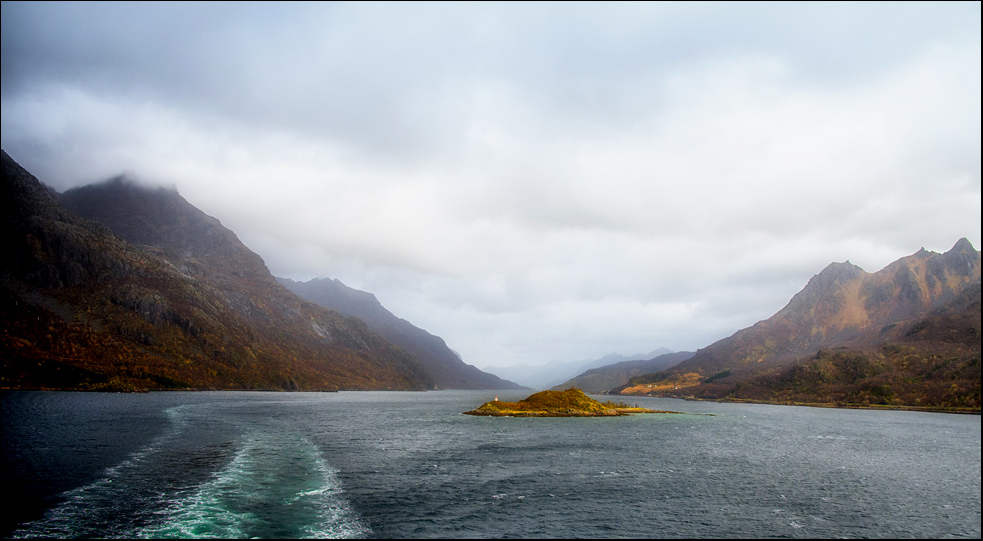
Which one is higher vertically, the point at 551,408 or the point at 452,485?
the point at 452,485

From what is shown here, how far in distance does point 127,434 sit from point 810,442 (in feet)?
417

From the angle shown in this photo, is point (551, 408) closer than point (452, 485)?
No

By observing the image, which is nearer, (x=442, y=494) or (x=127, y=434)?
(x=442, y=494)

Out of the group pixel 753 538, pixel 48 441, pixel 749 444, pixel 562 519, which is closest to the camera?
→ pixel 753 538

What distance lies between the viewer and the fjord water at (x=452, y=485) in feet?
117

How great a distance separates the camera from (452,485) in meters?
49.0

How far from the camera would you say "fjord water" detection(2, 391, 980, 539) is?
35.7 m

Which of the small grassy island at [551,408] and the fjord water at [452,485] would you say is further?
the small grassy island at [551,408]

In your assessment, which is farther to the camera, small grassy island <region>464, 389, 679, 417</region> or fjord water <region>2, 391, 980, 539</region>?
small grassy island <region>464, 389, 679, 417</region>

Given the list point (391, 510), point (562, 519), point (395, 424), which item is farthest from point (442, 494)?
point (395, 424)

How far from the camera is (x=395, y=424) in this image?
114m

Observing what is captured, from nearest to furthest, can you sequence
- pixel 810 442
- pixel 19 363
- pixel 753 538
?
pixel 753 538 < pixel 810 442 < pixel 19 363

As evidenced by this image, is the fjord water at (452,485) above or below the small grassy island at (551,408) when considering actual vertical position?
above

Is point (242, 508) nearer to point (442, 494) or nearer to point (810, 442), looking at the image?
point (442, 494)
